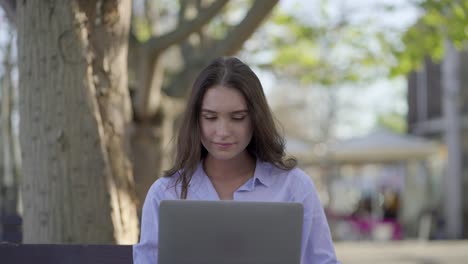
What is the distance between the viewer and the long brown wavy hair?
3027 mm

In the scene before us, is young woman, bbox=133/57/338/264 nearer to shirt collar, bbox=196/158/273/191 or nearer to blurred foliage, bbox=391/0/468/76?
shirt collar, bbox=196/158/273/191

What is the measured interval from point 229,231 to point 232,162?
27.1 inches

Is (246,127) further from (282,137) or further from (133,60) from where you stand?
(133,60)

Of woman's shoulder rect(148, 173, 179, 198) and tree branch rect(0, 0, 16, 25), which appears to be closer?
woman's shoulder rect(148, 173, 179, 198)

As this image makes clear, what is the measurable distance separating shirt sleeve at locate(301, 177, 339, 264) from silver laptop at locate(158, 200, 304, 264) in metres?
0.44

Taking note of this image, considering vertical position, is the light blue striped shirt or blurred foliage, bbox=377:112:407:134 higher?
the light blue striped shirt

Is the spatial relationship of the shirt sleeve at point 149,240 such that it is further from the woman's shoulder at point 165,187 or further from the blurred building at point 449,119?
the blurred building at point 449,119

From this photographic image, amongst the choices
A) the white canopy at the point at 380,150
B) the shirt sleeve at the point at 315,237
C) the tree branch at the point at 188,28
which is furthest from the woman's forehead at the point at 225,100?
the white canopy at the point at 380,150

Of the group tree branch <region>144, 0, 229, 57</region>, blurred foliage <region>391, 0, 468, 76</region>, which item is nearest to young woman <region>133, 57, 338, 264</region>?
tree branch <region>144, 0, 229, 57</region>

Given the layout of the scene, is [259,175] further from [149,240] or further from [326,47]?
[326,47]

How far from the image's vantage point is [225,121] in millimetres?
2988

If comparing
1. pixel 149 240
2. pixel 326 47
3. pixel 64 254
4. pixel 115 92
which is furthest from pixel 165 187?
pixel 326 47

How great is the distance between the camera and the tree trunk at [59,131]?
4445 mm

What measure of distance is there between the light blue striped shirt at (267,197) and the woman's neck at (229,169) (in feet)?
0.12
